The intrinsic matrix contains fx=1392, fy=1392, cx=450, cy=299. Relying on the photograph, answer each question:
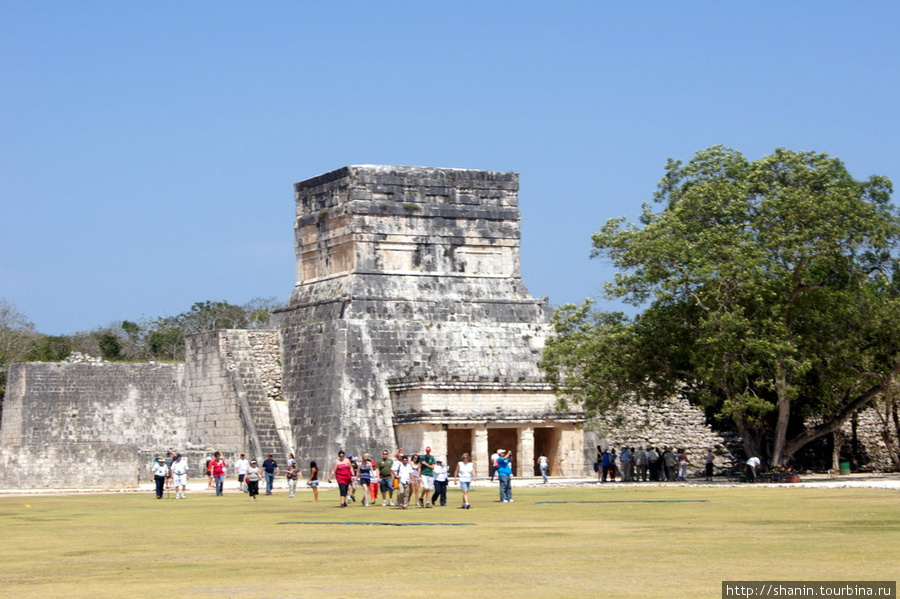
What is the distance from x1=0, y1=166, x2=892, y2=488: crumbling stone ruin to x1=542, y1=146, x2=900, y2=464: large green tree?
4.04 m

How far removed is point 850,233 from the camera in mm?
28203

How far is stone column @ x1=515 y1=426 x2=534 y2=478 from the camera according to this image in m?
34.3

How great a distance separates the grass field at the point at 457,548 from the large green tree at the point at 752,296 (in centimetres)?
583

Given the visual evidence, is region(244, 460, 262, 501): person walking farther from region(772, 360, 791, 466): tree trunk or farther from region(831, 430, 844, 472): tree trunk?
region(831, 430, 844, 472): tree trunk

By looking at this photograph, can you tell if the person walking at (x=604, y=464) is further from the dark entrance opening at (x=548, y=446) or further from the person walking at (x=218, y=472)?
the person walking at (x=218, y=472)

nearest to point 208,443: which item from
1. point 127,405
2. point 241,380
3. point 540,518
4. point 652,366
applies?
point 241,380

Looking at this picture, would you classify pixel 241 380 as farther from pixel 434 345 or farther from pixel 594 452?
pixel 594 452

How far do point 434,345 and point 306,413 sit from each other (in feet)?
12.2

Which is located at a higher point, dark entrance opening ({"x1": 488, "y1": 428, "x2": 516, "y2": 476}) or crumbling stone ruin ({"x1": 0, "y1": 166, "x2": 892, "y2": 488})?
crumbling stone ruin ({"x1": 0, "y1": 166, "x2": 892, "y2": 488})

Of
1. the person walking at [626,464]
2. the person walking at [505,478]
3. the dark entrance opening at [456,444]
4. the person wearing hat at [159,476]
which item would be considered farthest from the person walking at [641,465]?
the person wearing hat at [159,476]

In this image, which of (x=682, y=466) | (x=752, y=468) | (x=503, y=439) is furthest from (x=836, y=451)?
(x=503, y=439)

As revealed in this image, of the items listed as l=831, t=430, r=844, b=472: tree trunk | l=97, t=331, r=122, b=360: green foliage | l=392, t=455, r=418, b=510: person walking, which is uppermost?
l=97, t=331, r=122, b=360: green foliage

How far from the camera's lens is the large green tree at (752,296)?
91.6ft

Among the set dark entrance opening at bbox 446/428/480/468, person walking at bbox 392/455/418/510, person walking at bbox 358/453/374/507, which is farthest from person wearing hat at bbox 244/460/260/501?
dark entrance opening at bbox 446/428/480/468
